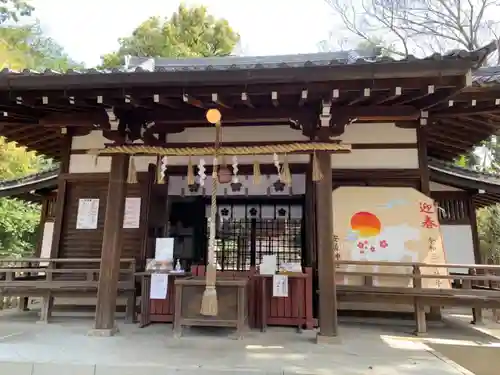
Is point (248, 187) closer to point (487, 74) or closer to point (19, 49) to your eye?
point (487, 74)

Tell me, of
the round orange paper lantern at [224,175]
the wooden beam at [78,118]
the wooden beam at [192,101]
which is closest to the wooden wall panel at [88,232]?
the wooden beam at [78,118]

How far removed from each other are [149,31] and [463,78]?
1918 centimetres

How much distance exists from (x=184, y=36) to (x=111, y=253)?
17872 millimetres

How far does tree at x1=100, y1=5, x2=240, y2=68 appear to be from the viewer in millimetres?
19656

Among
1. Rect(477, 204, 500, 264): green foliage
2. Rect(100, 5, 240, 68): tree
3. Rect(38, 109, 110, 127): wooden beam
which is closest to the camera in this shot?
Rect(38, 109, 110, 127): wooden beam

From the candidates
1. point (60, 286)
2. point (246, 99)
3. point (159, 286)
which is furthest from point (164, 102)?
point (60, 286)

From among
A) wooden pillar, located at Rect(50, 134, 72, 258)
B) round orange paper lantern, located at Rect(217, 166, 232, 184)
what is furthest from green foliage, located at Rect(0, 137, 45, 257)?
round orange paper lantern, located at Rect(217, 166, 232, 184)

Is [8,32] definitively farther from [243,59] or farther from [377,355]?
[377,355]

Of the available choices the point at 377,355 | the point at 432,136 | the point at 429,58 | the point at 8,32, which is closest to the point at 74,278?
the point at 377,355

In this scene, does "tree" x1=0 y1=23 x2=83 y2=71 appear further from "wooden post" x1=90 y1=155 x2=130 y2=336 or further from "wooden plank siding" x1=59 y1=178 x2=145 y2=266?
"wooden post" x1=90 y1=155 x2=130 y2=336

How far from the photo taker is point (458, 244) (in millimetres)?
7793

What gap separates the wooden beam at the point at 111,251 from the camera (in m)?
4.89

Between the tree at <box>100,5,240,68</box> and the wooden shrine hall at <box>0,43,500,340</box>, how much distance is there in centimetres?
1281

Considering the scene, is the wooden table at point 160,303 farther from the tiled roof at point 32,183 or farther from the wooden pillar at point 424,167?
the tiled roof at point 32,183
